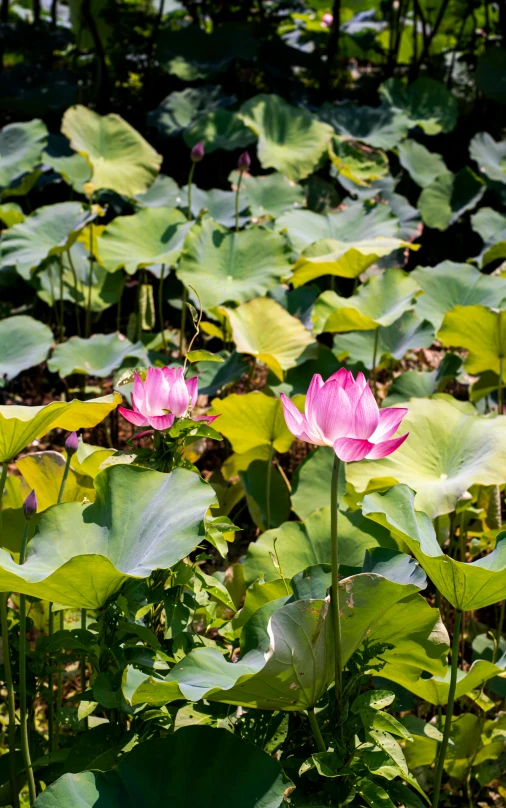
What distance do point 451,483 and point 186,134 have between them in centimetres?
258

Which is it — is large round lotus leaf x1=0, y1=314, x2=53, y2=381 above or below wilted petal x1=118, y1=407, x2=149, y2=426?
below

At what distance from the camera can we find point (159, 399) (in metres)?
1.17

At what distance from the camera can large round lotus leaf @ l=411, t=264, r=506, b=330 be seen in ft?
7.84

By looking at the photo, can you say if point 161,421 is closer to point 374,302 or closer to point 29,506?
point 29,506

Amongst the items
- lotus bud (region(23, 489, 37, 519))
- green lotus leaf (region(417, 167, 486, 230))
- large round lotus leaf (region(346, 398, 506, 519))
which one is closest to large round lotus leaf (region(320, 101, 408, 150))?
green lotus leaf (region(417, 167, 486, 230))

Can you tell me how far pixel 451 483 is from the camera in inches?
59.3

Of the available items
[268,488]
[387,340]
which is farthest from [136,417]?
[387,340]

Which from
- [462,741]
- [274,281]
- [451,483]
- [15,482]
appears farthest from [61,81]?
[462,741]

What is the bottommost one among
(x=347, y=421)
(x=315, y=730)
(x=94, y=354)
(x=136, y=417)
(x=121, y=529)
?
(x=94, y=354)

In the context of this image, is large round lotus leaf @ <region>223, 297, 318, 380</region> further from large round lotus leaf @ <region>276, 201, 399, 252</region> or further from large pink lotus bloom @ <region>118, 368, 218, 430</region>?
large pink lotus bloom @ <region>118, 368, 218, 430</region>

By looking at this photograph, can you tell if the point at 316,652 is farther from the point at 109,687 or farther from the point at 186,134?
the point at 186,134

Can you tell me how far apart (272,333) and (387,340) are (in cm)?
36

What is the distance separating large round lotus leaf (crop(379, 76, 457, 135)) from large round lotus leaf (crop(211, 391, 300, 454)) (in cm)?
261

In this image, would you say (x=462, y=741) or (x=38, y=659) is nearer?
(x=38, y=659)
